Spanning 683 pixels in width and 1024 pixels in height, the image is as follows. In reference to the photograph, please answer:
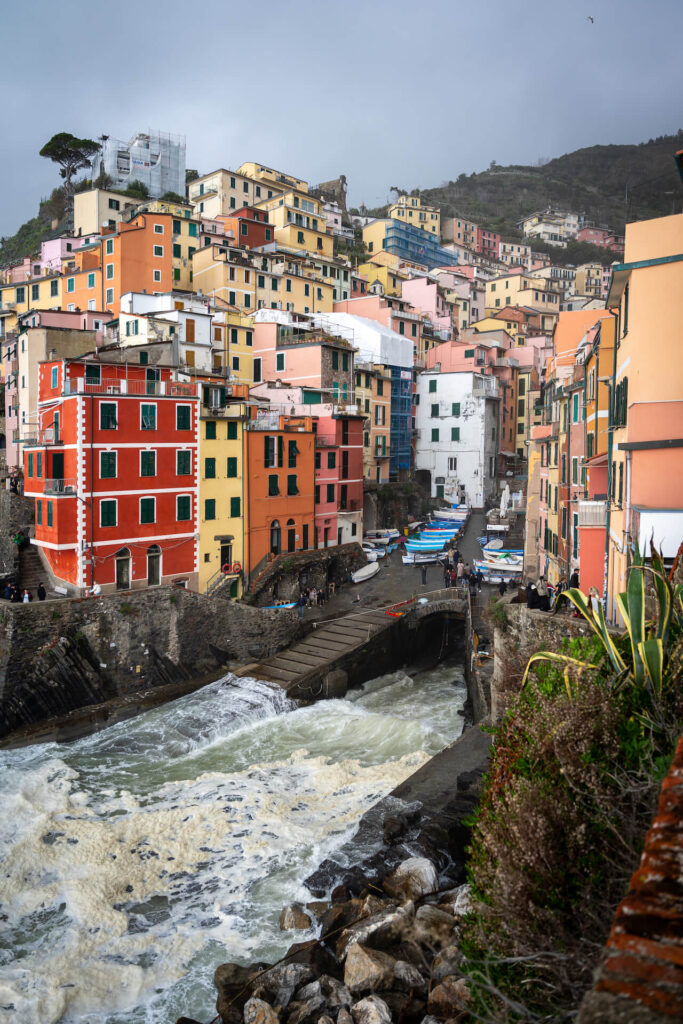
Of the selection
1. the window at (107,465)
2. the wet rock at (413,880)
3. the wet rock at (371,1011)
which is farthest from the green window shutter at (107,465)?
the wet rock at (371,1011)

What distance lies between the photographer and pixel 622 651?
9273mm

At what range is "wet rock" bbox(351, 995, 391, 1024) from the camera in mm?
8945

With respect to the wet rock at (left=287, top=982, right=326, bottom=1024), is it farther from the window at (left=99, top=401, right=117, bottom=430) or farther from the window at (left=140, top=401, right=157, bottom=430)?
the window at (left=140, top=401, right=157, bottom=430)

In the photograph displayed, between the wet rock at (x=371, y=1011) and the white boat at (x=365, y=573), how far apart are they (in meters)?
31.1

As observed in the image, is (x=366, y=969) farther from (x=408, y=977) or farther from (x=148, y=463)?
(x=148, y=463)

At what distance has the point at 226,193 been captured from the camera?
78062 mm

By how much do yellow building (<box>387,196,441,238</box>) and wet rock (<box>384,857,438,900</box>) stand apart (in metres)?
114

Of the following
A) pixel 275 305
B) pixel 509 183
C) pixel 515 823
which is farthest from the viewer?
pixel 509 183

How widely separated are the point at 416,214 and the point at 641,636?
11761 cm

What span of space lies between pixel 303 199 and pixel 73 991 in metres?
79.8

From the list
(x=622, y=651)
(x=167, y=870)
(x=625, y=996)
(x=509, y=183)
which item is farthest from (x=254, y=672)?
(x=509, y=183)

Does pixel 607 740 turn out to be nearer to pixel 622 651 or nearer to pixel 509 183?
pixel 622 651

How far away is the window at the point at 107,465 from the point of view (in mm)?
30812

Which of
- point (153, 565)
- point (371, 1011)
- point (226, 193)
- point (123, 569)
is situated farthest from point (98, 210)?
point (371, 1011)
